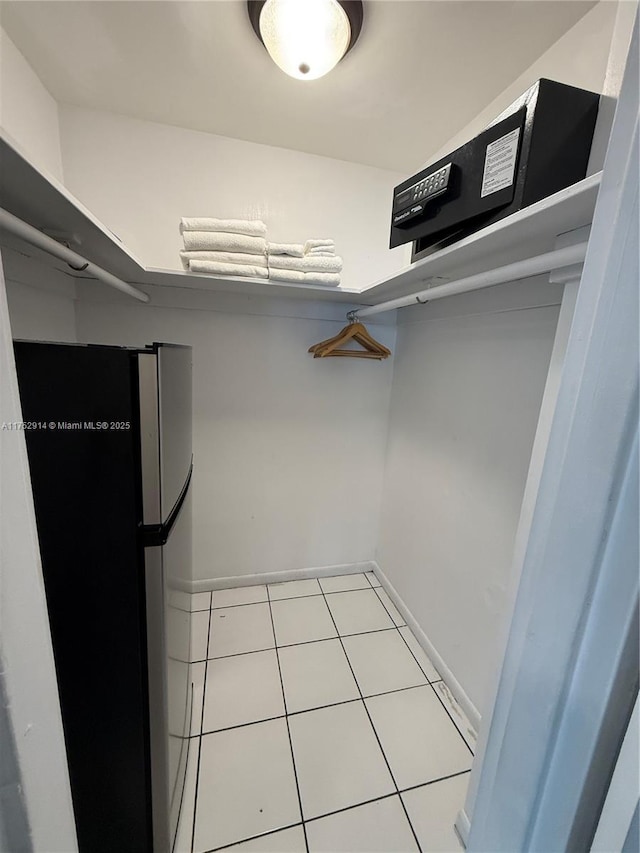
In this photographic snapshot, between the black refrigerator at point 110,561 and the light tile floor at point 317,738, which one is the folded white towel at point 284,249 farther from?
the light tile floor at point 317,738

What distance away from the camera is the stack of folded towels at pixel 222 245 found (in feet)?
4.26

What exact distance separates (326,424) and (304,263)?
909mm

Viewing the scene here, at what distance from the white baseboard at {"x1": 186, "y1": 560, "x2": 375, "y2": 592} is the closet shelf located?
1.67 meters

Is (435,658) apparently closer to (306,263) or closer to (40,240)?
(306,263)

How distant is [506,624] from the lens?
34.9 inches

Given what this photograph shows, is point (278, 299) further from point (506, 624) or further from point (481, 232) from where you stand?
point (506, 624)

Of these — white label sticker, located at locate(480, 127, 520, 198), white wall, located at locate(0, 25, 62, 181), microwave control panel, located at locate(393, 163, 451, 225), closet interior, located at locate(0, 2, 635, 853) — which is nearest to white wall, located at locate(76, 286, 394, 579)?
closet interior, located at locate(0, 2, 635, 853)

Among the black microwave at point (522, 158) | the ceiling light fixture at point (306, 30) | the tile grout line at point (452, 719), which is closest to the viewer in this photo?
the black microwave at point (522, 158)

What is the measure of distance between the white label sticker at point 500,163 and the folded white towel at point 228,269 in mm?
841

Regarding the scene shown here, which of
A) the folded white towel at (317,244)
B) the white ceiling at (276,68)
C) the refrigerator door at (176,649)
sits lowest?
the refrigerator door at (176,649)

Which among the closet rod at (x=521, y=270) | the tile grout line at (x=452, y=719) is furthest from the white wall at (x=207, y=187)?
the tile grout line at (x=452, y=719)

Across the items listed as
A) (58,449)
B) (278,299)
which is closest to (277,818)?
(58,449)

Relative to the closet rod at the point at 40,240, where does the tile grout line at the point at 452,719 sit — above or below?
below

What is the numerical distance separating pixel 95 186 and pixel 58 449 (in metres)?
1.45
